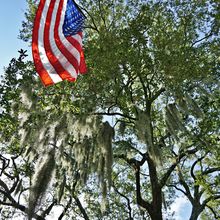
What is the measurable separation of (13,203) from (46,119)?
123 inches

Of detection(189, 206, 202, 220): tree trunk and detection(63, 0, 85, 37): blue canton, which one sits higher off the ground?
detection(63, 0, 85, 37): blue canton

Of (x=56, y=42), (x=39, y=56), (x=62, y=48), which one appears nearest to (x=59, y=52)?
(x=62, y=48)

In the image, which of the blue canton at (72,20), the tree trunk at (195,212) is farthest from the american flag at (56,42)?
the tree trunk at (195,212)

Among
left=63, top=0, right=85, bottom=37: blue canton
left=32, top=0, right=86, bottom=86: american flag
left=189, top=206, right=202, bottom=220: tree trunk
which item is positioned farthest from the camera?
left=189, top=206, right=202, bottom=220: tree trunk

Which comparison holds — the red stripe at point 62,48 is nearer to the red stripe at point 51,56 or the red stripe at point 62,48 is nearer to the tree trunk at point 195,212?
the red stripe at point 51,56

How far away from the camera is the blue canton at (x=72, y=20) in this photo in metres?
7.92

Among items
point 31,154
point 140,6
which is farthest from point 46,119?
point 140,6

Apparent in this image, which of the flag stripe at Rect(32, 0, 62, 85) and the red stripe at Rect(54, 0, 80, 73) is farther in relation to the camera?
the red stripe at Rect(54, 0, 80, 73)

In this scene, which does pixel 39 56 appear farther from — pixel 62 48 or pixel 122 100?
pixel 122 100

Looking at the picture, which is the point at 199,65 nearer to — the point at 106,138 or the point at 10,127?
the point at 106,138

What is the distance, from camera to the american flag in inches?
280

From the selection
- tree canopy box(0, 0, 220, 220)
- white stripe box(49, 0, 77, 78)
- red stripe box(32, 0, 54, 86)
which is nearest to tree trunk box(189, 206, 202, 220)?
tree canopy box(0, 0, 220, 220)

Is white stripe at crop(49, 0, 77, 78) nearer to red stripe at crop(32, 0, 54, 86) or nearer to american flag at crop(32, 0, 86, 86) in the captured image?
american flag at crop(32, 0, 86, 86)

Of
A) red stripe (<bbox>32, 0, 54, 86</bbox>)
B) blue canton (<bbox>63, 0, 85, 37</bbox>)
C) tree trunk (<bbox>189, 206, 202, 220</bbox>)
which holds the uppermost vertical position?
blue canton (<bbox>63, 0, 85, 37</bbox>)
